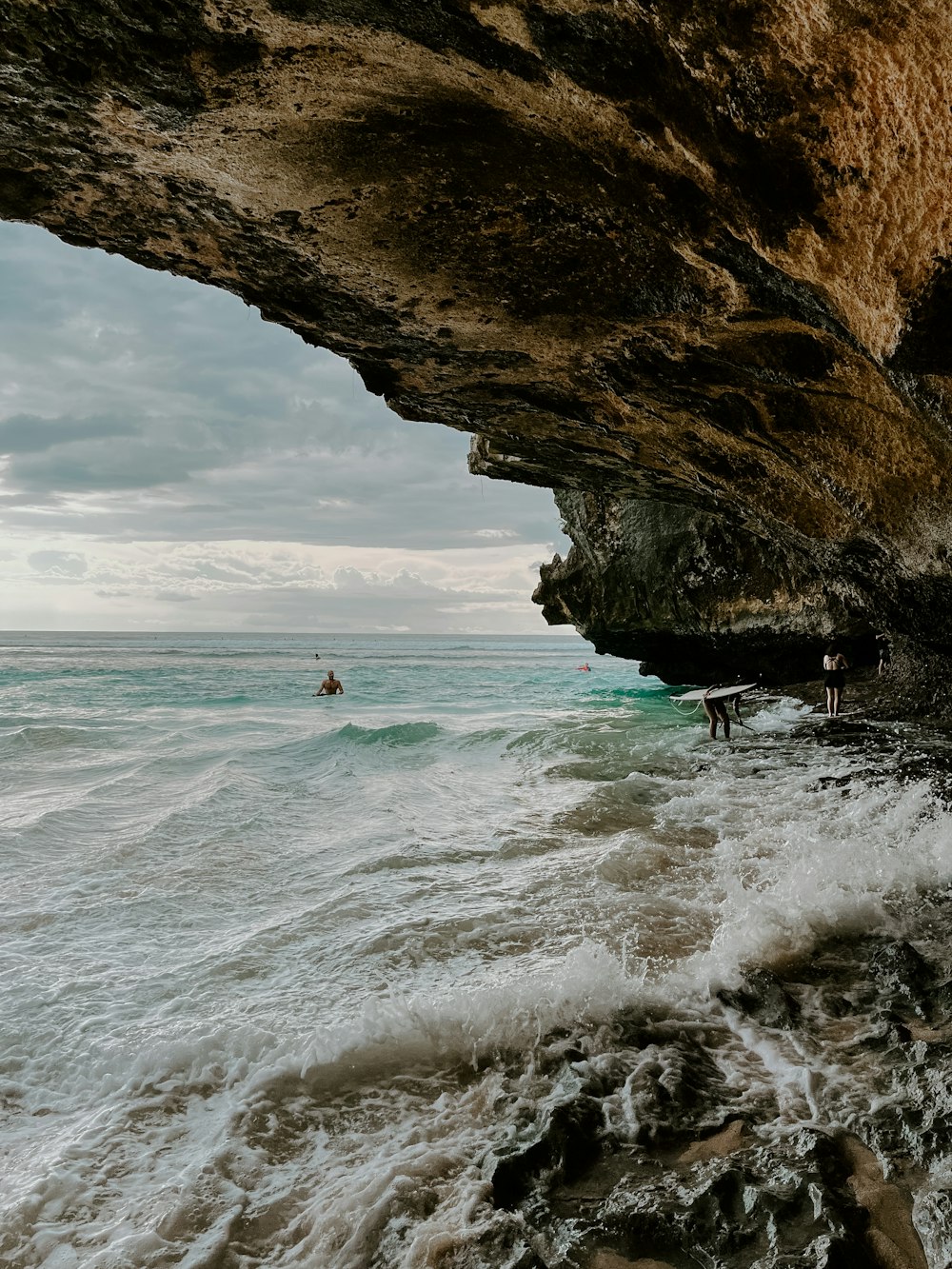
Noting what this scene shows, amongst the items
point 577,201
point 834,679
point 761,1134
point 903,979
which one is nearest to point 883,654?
point 834,679

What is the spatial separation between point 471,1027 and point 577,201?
477 centimetres

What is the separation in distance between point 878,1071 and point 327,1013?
250 centimetres

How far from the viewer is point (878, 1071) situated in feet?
9.21

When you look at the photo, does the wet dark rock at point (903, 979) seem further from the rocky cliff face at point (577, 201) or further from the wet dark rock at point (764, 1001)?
the rocky cliff face at point (577, 201)

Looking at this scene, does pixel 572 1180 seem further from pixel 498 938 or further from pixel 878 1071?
pixel 498 938

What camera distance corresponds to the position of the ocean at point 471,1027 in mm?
2350

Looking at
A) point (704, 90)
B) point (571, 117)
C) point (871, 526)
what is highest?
point (571, 117)

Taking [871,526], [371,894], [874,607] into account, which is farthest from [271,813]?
[874,607]

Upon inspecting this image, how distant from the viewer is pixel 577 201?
4.55m

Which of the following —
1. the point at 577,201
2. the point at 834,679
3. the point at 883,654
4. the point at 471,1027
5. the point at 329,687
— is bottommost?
the point at 329,687

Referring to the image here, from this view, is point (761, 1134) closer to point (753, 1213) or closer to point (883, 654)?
point (753, 1213)

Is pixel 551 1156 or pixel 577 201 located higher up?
pixel 577 201

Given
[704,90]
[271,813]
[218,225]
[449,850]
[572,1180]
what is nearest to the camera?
[572,1180]

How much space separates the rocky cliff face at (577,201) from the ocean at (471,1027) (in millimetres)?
3173
